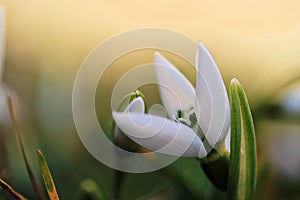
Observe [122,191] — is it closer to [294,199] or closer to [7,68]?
[294,199]

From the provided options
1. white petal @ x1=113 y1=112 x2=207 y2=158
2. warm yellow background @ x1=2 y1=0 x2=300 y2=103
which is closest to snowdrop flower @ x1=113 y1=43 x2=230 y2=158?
white petal @ x1=113 y1=112 x2=207 y2=158

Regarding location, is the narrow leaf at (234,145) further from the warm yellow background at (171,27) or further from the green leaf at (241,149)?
the warm yellow background at (171,27)

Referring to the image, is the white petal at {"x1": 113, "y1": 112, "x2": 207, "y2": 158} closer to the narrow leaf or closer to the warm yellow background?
the narrow leaf

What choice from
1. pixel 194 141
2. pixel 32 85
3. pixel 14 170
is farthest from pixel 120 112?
pixel 32 85

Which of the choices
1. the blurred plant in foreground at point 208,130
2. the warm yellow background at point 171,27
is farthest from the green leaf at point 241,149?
the warm yellow background at point 171,27

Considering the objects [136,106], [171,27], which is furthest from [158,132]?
[171,27]
